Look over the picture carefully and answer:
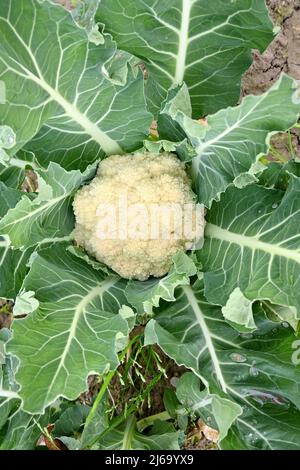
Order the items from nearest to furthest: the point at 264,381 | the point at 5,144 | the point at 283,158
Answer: the point at 5,144
the point at 264,381
the point at 283,158

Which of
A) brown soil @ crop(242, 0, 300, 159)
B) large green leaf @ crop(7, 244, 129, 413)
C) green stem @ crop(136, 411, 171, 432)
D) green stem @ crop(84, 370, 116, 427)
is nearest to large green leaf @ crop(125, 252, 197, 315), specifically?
large green leaf @ crop(7, 244, 129, 413)

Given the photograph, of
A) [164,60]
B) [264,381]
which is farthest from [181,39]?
[264,381]

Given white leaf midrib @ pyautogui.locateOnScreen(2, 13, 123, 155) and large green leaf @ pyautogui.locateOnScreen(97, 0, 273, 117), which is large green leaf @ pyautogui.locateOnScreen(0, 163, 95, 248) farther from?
large green leaf @ pyautogui.locateOnScreen(97, 0, 273, 117)

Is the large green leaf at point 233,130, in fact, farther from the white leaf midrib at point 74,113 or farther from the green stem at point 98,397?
the green stem at point 98,397

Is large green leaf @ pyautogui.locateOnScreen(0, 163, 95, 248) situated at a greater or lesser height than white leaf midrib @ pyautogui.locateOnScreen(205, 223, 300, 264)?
greater

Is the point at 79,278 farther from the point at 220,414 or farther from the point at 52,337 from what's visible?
the point at 220,414

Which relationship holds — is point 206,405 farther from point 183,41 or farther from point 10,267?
point 183,41
